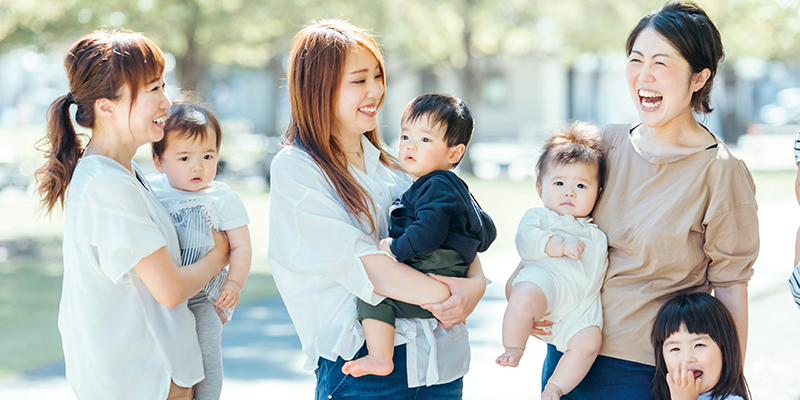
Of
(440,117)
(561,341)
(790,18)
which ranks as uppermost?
(790,18)

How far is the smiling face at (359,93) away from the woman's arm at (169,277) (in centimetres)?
70

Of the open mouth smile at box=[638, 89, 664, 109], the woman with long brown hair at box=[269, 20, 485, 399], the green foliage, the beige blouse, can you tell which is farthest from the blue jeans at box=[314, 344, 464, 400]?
the green foliage

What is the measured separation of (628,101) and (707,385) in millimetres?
31242

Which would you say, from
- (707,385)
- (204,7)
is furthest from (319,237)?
(204,7)

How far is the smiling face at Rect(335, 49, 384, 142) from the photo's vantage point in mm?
2400

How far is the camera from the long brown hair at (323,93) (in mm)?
2365

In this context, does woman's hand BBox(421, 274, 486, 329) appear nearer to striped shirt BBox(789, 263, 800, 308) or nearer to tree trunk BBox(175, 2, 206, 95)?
striped shirt BBox(789, 263, 800, 308)

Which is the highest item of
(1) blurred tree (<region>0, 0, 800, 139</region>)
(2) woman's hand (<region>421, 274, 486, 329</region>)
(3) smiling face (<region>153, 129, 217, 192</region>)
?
(1) blurred tree (<region>0, 0, 800, 139</region>)

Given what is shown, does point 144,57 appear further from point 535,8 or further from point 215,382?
point 535,8

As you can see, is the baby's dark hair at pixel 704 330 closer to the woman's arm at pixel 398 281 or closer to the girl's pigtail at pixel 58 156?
the woman's arm at pixel 398 281

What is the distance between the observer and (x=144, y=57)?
235cm

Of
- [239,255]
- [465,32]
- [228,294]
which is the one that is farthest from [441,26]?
[228,294]

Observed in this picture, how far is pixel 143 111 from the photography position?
2350mm

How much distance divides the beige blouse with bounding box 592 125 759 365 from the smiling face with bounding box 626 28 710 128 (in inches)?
6.1
